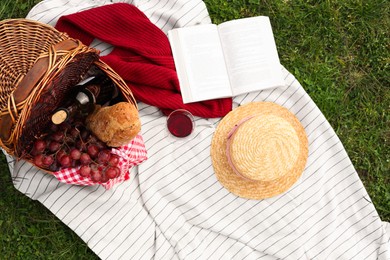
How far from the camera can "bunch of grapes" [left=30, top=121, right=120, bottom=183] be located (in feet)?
7.68

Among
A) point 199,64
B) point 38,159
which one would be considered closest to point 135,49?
point 199,64

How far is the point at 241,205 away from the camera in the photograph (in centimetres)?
296

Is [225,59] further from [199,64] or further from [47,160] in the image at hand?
[47,160]

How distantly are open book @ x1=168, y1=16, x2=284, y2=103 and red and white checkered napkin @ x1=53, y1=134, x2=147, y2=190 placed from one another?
0.44 meters

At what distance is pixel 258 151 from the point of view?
8.46ft

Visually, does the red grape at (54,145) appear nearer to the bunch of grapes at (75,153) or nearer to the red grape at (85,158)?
the bunch of grapes at (75,153)

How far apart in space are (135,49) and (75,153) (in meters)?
0.81

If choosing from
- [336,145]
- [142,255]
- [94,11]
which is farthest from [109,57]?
[336,145]

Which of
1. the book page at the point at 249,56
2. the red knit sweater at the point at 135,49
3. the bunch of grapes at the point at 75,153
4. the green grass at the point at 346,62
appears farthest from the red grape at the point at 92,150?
the green grass at the point at 346,62

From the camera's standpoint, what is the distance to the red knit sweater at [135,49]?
2838mm

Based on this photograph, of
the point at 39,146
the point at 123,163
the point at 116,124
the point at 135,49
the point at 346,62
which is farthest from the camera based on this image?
the point at 346,62

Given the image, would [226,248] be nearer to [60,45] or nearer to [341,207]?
[341,207]

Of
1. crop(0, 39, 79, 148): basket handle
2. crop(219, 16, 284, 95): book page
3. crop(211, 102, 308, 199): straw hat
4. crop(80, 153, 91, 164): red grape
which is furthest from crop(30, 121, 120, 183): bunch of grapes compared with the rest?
crop(219, 16, 284, 95): book page

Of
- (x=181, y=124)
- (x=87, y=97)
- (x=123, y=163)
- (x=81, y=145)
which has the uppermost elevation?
(x=87, y=97)
